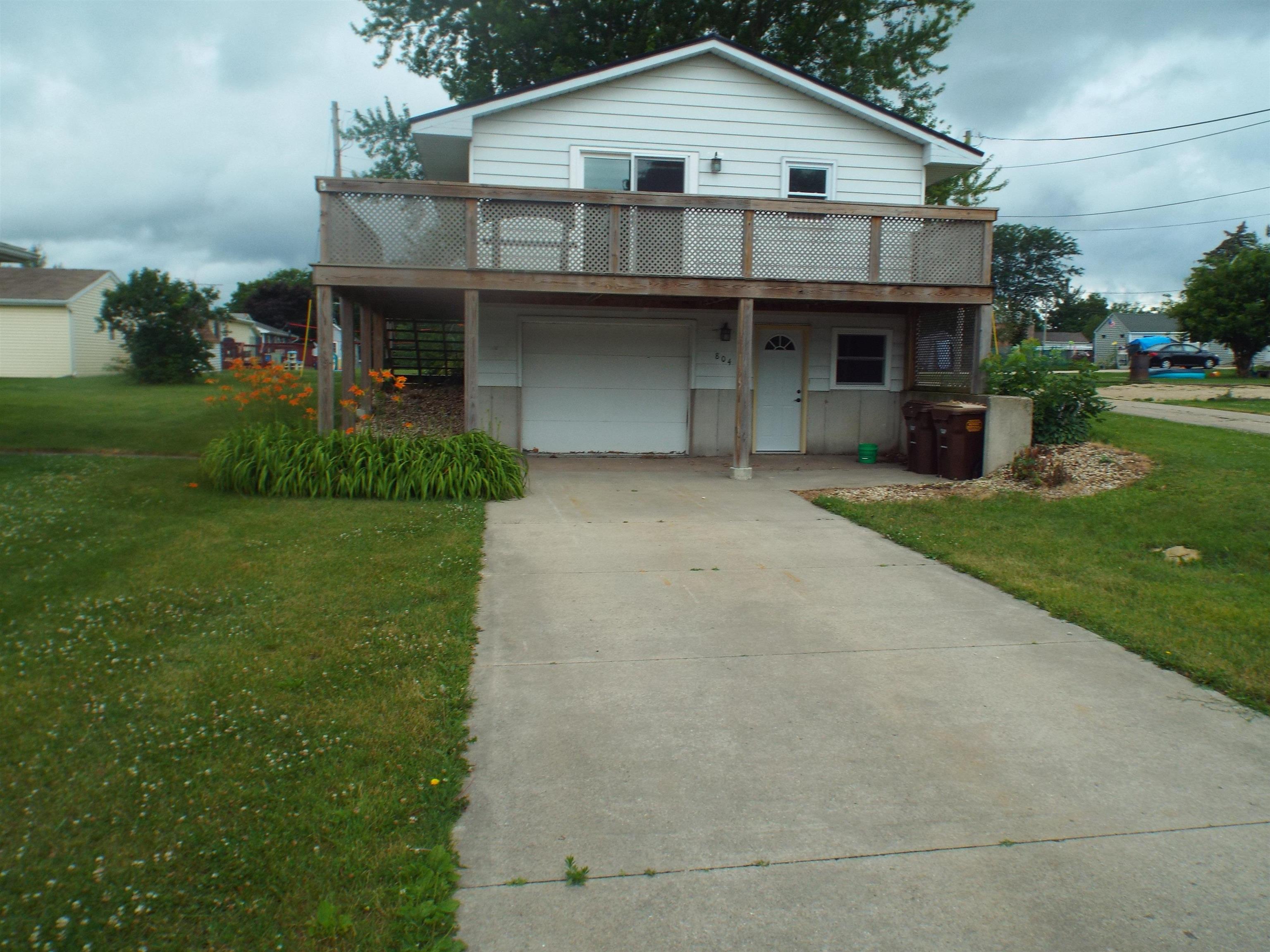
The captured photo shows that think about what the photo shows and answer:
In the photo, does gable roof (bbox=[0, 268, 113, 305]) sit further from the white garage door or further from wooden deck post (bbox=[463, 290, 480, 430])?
wooden deck post (bbox=[463, 290, 480, 430])

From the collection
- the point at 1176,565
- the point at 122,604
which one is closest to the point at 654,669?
the point at 122,604

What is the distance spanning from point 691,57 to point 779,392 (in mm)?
5436

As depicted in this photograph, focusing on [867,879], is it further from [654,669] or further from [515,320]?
[515,320]

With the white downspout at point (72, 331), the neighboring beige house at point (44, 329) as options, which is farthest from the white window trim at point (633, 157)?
the white downspout at point (72, 331)

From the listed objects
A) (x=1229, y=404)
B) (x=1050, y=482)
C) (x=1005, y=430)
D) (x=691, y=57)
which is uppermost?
(x=691, y=57)

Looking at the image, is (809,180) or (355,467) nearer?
(355,467)

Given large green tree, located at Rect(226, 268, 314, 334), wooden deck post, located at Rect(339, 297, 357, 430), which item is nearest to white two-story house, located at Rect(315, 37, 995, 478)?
wooden deck post, located at Rect(339, 297, 357, 430)

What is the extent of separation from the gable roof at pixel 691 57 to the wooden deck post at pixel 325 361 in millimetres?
3317

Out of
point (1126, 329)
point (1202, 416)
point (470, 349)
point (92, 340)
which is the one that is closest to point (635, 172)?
point (470, 349)

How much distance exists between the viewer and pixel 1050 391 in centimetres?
1239

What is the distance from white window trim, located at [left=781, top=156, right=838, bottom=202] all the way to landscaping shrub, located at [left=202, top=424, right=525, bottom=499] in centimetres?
664

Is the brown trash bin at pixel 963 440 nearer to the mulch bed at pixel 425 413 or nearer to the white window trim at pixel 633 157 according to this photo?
the white window trim at pixel 633 157

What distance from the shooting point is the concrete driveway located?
2.98m

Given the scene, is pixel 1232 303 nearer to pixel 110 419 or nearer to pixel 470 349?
pixel 470 349
